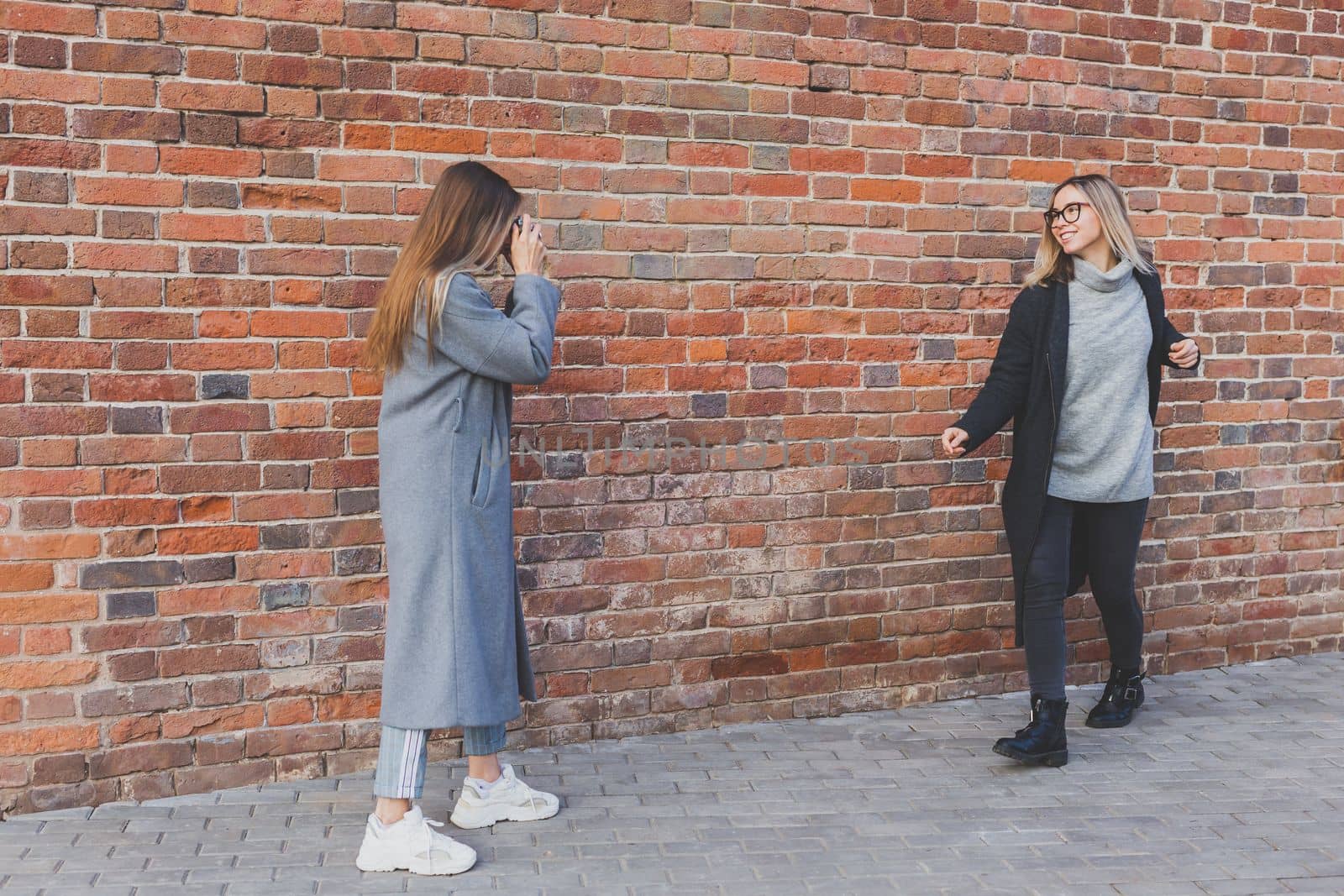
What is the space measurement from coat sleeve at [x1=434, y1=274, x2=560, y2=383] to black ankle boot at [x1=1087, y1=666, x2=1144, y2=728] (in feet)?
8.56

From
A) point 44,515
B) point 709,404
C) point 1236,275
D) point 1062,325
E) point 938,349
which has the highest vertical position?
point 1236,275

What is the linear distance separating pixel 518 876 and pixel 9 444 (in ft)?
6.64

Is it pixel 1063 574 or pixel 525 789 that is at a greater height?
pixel 1063 574

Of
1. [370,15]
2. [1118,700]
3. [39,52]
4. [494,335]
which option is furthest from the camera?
[1118,700]

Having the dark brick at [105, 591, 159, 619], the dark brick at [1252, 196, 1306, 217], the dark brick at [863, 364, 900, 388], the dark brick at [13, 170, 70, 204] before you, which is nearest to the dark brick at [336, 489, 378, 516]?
the dark brick at [105, 591, 159, 619]

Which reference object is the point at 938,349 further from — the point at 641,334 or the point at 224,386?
the point at 224,386

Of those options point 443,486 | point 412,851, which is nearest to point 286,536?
point 443,486

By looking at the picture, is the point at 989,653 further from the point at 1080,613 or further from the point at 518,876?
the point at 518,876

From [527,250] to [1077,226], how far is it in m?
1.98

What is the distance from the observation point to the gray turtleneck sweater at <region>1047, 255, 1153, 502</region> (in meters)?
4.27

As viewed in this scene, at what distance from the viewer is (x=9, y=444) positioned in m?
3.75

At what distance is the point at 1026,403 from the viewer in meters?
4.33

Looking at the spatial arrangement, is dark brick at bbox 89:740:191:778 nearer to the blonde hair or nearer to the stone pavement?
the stone pavement

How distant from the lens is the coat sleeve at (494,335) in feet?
11.0
